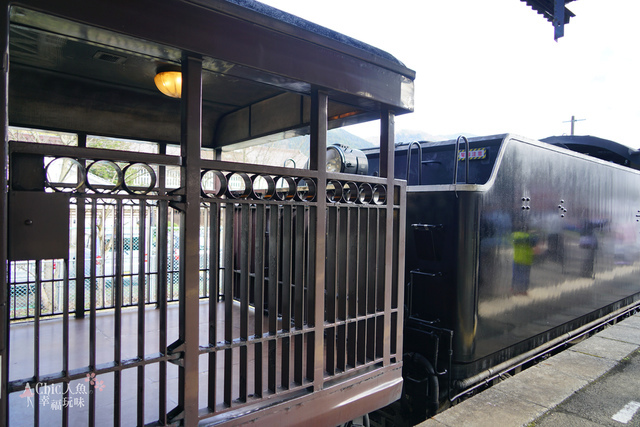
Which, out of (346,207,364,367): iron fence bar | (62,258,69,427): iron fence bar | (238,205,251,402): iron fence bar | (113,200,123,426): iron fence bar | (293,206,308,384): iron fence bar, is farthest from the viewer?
(346,207,364,367): iron fence bar

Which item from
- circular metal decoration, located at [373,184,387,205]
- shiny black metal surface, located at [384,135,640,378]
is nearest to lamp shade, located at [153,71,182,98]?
circular metal decoration, located at [373,184,387,205]

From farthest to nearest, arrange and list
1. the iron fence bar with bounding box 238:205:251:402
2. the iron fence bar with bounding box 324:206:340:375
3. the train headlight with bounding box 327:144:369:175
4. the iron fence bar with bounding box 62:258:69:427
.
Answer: the train headlight with bounding box 327:144:369:175 → the iron fence bar with bounding box 324:206:340:375 → the iron fence bar with bounding box 238:205:251:402 → the iron fence bar with bounding box 62:258:69:427

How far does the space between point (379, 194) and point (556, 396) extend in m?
2.48

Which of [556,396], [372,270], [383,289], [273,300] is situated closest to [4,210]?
[273,300]

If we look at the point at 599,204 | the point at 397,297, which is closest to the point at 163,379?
the point at 397,297

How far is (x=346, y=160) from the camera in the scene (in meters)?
3.91

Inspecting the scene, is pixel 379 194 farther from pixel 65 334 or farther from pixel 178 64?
pixel 65 334

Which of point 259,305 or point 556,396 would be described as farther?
point 556,396

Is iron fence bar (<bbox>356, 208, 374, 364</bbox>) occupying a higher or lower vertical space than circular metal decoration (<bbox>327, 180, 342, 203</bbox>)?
lower

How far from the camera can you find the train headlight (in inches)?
154

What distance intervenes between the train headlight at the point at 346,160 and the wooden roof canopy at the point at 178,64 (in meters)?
0.31

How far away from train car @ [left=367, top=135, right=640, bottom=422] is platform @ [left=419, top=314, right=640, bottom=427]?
Answer: 395mm

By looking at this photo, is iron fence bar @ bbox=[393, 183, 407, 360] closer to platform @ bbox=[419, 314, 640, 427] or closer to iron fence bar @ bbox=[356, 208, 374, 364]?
iron fence bar @ bbox=[356, 208, 374, 364]

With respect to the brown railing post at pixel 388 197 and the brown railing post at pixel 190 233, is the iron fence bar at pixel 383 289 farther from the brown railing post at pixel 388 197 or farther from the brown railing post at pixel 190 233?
the brown railing post at pixel 190 233
